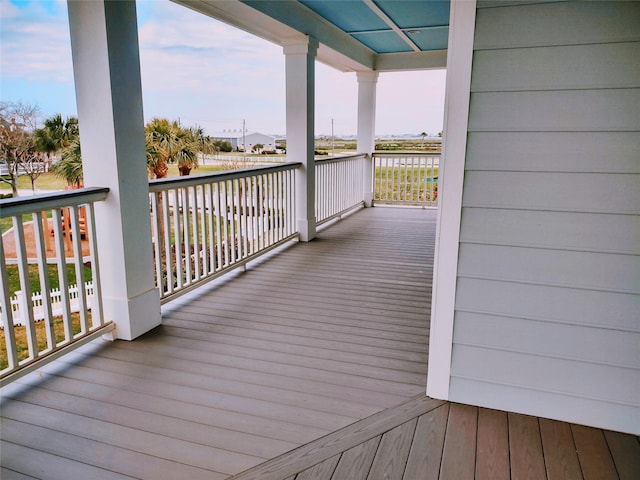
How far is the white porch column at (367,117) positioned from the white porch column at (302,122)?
2.78 meters

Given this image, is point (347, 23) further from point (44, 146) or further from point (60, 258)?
point (60, 258)

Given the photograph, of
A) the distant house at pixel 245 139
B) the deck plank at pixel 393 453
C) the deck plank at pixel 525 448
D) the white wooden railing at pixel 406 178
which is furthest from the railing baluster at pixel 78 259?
the white wooden railing at pixel 406 178

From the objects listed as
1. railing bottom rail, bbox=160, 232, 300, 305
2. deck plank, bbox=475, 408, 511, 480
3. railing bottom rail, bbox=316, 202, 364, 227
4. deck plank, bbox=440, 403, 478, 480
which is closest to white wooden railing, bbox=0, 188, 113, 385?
railing bottom rail, bbox=160, 232, 300, 305

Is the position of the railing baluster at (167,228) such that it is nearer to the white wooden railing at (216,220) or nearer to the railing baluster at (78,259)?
the white wooden railing at (216,220)

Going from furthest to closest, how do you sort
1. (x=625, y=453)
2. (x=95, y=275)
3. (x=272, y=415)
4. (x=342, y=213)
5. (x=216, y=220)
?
1. (x=342, y=213)
2. (x=216, y=220)
3. (x=95, y=275)
4. (x=272, y=415)
5. (x=625, y=453)

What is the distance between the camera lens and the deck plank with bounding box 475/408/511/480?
165cm

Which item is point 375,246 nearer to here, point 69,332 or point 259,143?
point 259,143

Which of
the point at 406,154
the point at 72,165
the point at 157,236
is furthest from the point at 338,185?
the point at 72,165

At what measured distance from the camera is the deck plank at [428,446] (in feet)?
5.41

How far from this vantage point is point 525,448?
1.79 m

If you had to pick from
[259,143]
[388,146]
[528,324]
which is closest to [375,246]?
[259,143]

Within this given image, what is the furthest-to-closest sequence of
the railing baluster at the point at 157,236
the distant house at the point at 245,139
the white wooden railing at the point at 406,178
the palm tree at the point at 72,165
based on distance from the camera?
the white wooden railing at the point at 406,178, the distant house at the point at 245,139, the railing baluster at the point at 157,236, the palm tree at the point at 72,165

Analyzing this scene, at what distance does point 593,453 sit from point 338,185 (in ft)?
18.3

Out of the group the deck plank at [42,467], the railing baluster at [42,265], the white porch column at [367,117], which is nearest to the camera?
the deck plank at [42,467]
